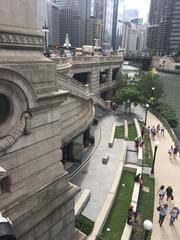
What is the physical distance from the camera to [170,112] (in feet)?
123

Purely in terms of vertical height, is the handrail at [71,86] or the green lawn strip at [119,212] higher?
the handrail at [71,86]

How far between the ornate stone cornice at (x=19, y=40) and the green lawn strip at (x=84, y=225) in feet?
28.8

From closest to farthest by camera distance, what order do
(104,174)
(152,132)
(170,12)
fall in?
(104,174) → (152,132) → (170,12)

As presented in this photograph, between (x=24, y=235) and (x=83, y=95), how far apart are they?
44.0 ft

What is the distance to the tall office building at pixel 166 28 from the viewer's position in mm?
161875

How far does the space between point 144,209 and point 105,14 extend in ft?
617

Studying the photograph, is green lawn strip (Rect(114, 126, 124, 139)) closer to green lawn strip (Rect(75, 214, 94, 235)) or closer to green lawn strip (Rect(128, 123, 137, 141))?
green lawn strip (Rect(128, 123, 137, 141))

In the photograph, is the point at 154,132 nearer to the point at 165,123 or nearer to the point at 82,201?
the point at 165,123

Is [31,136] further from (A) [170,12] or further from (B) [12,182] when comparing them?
(A) [170,12]

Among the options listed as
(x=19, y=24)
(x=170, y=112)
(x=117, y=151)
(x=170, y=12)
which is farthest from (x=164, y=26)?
(x=19, y=24)

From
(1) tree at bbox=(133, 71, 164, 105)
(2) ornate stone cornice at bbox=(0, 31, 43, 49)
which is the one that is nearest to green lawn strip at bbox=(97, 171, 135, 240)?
(2) ornate stone cornice at bbox=(0, 31, 43, 49)

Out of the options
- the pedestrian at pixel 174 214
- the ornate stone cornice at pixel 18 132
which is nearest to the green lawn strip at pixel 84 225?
the pedestrian at pixel 174 214

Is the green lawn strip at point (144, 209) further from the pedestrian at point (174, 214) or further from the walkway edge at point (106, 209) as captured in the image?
A: the walkway edge at point (106, 209)

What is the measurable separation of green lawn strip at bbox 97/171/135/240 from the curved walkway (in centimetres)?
183
